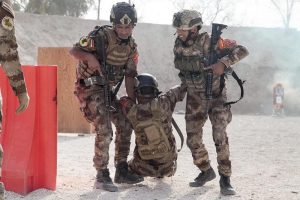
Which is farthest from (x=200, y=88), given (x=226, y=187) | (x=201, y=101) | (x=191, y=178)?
(x=191, y=178)

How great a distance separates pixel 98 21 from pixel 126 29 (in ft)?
81.2

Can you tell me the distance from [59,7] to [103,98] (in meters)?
29.7

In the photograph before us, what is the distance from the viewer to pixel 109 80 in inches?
202

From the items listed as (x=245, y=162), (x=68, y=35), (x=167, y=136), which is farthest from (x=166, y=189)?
(x=68, y=35)

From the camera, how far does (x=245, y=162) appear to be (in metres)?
7.03

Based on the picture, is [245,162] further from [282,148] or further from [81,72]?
[81,72]

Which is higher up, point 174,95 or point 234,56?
point 234,56

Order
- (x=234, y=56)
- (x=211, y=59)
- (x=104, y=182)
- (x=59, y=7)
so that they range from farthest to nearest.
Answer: (x=59, y=7), (x=211, y=59), (x=234, y=56), (x=104, y=182)

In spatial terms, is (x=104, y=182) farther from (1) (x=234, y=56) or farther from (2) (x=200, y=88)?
(1) (x=234, y=56)

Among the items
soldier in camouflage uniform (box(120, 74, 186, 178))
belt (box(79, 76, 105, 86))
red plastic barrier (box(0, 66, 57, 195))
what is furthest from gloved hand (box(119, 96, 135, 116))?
red plastic barrier (box(0, 66, 57, 195))

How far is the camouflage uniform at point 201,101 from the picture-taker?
5055mm

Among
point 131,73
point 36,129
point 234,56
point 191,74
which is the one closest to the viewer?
point 36,129

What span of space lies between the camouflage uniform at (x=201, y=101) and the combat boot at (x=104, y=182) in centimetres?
94

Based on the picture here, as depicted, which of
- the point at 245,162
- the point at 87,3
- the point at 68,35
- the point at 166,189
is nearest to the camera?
the point at 166,189
